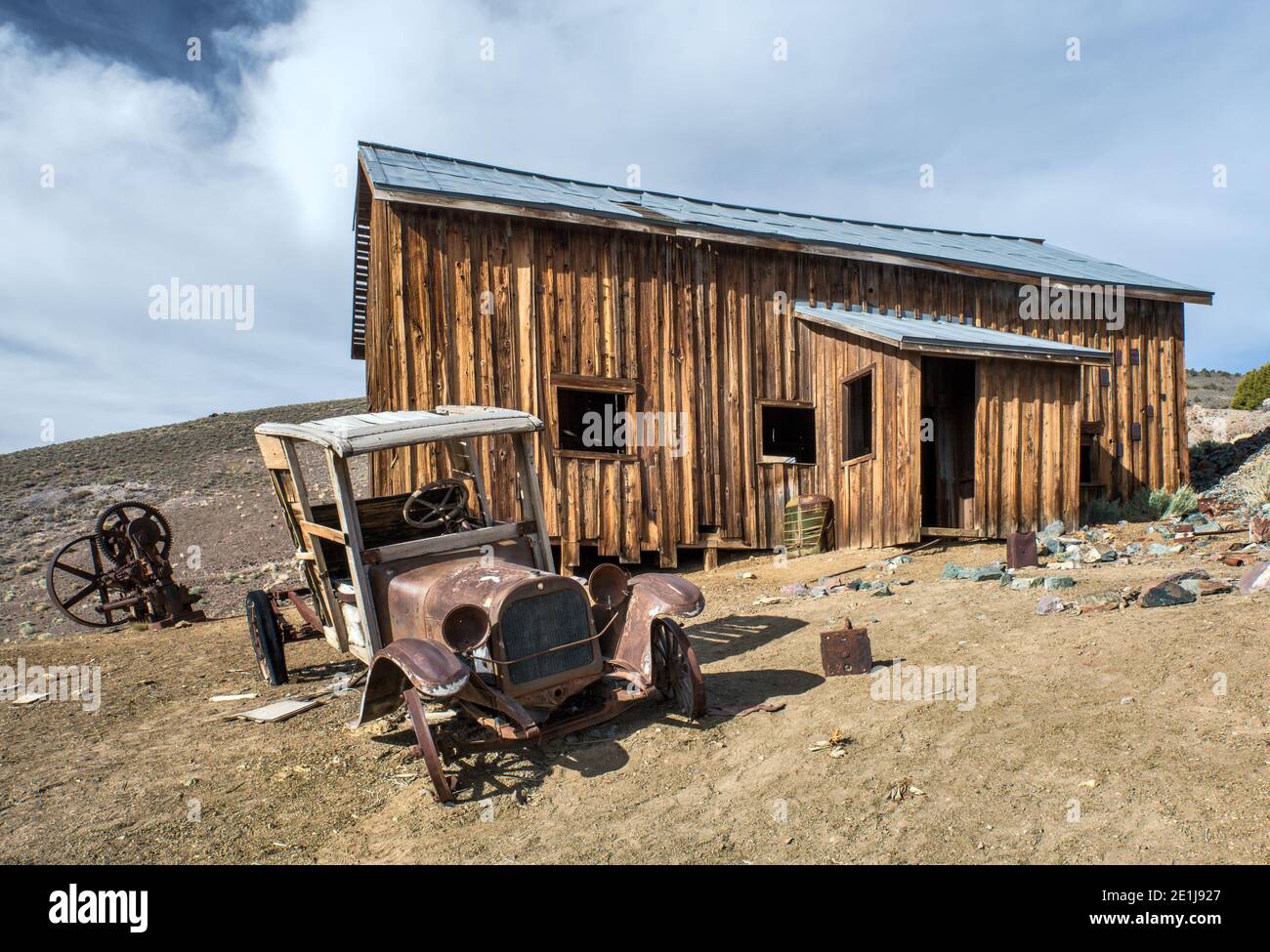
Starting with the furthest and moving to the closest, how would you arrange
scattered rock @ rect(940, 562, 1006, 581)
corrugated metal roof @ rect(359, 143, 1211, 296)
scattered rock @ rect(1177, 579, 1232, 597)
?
corrugated metal roof @ rect(359, 143, 1211, 296) < scattered rock @ rect(940, 562, 1006, 581) < scattered rock @ rect(1177, 579, 1232, 597)

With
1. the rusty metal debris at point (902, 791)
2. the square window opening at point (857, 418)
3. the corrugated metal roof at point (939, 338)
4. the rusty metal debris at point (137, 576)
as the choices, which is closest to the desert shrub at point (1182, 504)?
the corrugated metal roof at point (939, 338)

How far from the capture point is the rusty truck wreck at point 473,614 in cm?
466

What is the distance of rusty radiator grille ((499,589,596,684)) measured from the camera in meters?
4.77

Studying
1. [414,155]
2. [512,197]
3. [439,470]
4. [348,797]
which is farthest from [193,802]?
[414,155]

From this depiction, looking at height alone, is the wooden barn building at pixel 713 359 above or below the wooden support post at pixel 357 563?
above

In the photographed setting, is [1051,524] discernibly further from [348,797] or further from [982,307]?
[348,797]

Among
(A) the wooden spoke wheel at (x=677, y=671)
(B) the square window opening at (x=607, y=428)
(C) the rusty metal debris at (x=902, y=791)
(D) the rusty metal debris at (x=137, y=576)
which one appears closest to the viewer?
(C) the rusty metal debris at (x=902, y=791)

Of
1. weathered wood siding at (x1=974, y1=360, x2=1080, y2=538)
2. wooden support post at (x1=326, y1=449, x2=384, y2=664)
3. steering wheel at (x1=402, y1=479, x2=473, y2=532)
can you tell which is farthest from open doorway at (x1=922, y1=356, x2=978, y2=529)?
wooden support post at (x1=326, y1=449, x2=384, y2=664)

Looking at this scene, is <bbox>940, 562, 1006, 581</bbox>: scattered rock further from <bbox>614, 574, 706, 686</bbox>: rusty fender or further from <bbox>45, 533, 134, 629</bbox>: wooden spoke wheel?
<bbox>45, 533, 134, 629</bbox>: wooden spoke wheel

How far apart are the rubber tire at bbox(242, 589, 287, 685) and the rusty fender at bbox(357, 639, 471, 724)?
2.67m

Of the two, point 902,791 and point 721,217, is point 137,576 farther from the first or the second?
point 721,217

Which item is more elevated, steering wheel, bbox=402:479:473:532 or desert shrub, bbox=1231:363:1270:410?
desert shrub, bbox=1231:363:1270:410

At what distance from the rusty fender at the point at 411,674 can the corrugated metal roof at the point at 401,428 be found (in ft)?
4.40

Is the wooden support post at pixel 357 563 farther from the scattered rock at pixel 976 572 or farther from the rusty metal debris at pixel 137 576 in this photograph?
the scattered rock at pixel 976 572
